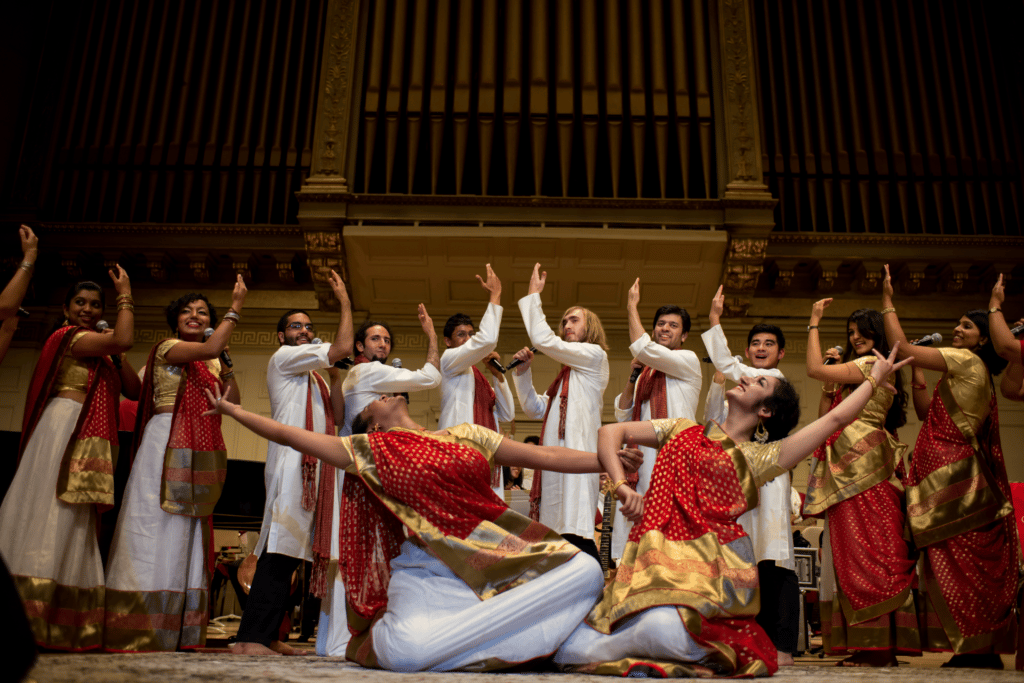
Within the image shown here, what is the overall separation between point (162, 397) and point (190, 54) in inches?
160

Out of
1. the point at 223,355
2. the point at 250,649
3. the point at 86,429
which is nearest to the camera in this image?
the point at 250,649

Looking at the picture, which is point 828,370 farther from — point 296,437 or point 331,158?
point 331,158

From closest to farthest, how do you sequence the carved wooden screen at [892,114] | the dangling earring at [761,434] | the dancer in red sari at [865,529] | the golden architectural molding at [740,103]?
the dangling earring at [761,434] < the dancer in red sari at [865,529] < the golden architectural molding at [740,103] < the carved wooden screen at [892,114]

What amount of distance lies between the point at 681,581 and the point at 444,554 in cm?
62

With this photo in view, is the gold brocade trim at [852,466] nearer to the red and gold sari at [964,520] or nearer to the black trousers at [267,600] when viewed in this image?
the red and gold sari at [964,520]

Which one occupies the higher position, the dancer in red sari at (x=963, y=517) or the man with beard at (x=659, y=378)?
the man with beard at (x=659, y=378)

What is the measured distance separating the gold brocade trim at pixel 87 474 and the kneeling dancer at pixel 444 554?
1.03 metres

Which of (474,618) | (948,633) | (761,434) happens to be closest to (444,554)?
(474,618)

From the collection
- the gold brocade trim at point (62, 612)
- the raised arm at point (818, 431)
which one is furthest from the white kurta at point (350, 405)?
the raised arm at point (818, 431)

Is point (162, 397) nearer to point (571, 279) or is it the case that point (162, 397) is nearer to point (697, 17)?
point (571, 279)

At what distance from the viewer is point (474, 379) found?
376 cm

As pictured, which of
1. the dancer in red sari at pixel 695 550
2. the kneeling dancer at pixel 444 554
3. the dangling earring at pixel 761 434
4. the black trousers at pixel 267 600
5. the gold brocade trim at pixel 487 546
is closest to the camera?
the dancer in red sari at pixel 695 550

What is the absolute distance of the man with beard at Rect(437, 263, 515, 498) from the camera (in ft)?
11.5

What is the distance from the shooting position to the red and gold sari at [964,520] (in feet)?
9.52
